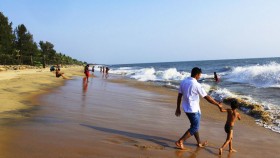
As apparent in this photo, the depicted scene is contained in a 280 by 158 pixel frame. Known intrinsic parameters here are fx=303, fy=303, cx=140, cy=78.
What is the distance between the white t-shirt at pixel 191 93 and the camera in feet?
20.4

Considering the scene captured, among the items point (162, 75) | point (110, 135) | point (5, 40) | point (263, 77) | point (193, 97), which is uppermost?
point (5, 40)

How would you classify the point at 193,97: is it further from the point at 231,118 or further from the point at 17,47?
the point at 17,47

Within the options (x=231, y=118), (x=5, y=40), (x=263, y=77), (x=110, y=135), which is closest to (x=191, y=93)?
(x=231, y=118)


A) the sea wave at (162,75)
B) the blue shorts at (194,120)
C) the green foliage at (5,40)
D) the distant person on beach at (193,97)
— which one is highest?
the green foliage at (5,40)

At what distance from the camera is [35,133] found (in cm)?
635

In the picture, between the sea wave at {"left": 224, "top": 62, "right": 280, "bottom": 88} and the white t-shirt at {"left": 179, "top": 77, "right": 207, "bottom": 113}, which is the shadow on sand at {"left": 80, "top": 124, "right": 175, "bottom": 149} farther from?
the sea wave at {"left": 224, "top": 62, "right": 280, "bottom": 88}

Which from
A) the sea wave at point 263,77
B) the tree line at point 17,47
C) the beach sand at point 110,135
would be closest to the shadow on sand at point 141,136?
the beach sand at point 110,135

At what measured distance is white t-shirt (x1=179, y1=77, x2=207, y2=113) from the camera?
6219 mm

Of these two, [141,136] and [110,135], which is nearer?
[110,135]

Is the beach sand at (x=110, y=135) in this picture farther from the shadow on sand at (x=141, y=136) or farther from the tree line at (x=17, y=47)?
the tree line at (x=17, y=47)

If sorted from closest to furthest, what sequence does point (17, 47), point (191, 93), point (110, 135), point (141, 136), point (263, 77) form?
point (191, 93) < point (110, 135) < point (141, 136) < point (263, 77) < point (17, 47)

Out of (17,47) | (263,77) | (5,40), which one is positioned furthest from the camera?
(17,47)

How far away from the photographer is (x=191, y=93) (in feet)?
20.5

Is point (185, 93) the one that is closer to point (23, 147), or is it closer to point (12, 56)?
point (23, 147)
